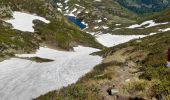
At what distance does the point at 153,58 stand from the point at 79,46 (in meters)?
77.7

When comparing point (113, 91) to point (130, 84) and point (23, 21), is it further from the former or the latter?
point (23, 21)

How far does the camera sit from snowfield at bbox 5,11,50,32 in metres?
103

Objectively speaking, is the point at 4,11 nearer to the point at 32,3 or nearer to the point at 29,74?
the point at 32,3

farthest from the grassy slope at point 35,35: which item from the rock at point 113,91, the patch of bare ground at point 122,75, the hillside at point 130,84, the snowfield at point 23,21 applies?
the rock at point 113,91

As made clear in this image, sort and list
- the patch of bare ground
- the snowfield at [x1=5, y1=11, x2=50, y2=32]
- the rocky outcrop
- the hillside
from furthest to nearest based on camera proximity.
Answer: the rocky outcrop < the snowfield at [x1=5, y1=11, x2=50, y2=32] < the patch of bare ground < the hillside

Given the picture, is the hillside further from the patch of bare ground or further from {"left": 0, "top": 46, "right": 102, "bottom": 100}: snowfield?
{"left": 0, "top": 46, "right": 102, "bottom": 100}: snowfield

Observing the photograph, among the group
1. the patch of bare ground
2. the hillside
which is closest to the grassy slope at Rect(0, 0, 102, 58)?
the patch of bare ground

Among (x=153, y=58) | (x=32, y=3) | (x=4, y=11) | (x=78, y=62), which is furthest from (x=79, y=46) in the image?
(x=153, y=58)

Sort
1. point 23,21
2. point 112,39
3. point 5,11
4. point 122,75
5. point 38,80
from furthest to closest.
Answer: point 112,39 → point 5,11 → point 23,21 → point 38,80 → point 122,75

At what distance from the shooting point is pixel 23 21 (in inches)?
4336

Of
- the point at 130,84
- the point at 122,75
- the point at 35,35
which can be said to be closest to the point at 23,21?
the point at 35,35

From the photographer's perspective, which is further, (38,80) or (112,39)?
(112,39)

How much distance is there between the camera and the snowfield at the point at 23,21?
102956 millimetres

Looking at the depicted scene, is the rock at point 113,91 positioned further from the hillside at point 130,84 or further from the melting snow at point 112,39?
the melting snow at point 112,39
